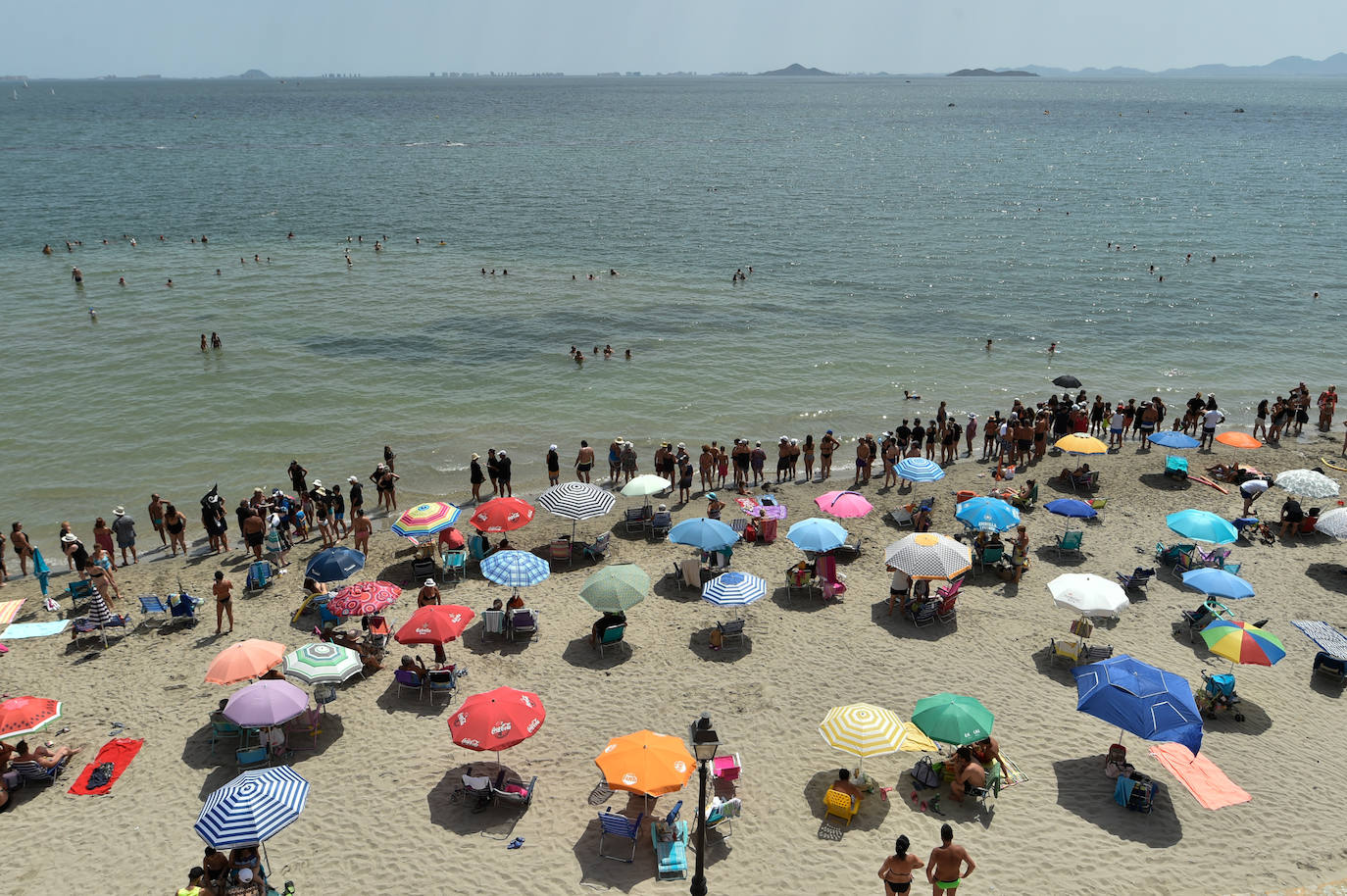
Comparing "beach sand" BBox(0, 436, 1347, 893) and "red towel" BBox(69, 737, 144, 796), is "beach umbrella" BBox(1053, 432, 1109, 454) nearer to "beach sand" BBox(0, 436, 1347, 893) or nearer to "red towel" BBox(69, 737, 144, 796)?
"beach sand" BBox(0, 436, 1347, 893)

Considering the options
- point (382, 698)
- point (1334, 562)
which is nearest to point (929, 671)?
point (382, 698)

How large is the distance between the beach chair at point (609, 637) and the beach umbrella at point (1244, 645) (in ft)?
31.5

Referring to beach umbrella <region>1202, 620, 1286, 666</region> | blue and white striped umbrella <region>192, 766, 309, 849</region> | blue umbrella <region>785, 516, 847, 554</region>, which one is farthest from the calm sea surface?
beach umbrella <region>1202, 620, 1286, 666</region>

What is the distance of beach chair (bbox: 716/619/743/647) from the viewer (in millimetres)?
15578

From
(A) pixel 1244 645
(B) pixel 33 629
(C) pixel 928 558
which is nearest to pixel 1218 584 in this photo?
(A) pixel 1244 645

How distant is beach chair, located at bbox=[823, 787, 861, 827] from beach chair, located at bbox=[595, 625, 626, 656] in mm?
4962

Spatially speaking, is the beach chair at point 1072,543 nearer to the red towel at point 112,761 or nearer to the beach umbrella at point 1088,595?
the beach umbrella at point 1088,595

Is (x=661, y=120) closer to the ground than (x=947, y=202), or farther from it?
farther from it

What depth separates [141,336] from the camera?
35.9m

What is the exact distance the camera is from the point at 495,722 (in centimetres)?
1180

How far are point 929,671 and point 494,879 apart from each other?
7787 millimetres

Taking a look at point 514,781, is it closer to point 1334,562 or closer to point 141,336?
point 1334,562

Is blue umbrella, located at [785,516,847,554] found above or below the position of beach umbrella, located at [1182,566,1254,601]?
above

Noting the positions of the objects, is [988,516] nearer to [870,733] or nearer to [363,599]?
[870,733]
